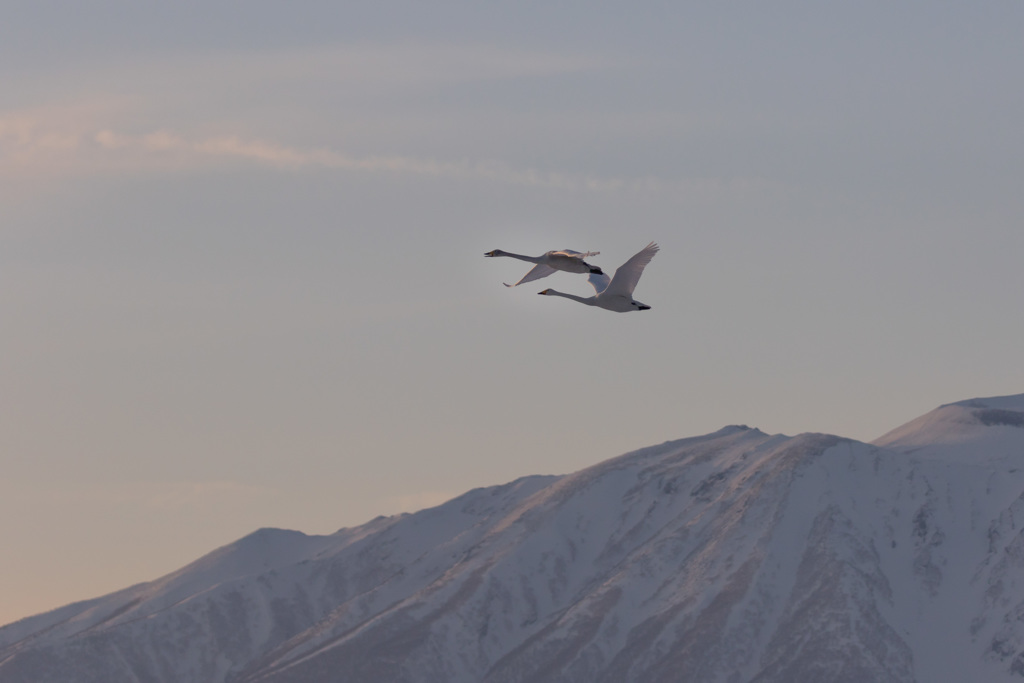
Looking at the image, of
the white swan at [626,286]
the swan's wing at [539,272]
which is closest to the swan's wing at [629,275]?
the white swan at [626,286]

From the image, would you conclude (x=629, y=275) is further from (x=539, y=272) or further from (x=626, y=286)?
(x=539, y=272)

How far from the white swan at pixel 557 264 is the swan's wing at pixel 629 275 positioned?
1700 mm

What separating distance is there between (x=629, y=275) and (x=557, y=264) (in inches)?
224

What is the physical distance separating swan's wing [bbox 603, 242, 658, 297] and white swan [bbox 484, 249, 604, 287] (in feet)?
5.58

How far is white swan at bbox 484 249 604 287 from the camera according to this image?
86.1m

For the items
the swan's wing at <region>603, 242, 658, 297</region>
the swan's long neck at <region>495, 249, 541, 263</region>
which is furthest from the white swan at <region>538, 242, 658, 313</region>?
the swan's long neck at <region>495, 249, 541, 263</region>

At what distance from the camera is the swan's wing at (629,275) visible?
81.9 metres

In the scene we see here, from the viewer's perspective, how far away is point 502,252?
94125mm

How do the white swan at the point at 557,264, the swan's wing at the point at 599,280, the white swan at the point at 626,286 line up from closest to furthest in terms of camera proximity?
the white swan at the point at 626,286 < the white swan at the point at 557,264 < the swan's wing at the point at 599,280

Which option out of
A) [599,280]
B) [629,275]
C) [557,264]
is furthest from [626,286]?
[599,280]

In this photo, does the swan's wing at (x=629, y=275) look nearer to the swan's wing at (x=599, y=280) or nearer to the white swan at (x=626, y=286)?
the white swan at (x=626, y=286)

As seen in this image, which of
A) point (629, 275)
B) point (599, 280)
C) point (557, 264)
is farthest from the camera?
point (599, 280)

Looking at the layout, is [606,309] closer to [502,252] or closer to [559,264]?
[559,264]

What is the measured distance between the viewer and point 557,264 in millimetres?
87250
